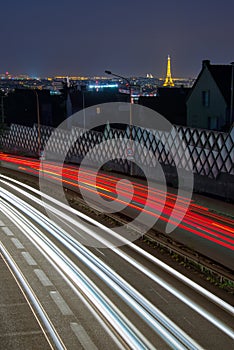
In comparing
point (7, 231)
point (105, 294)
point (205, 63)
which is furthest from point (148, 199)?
point (205, 63)

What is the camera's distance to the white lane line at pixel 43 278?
54.3ft

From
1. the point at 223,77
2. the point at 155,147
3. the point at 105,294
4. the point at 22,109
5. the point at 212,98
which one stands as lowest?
the point at 105,294

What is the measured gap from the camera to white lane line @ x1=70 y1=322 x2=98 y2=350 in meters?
12.0

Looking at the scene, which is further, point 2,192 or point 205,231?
point 2,192

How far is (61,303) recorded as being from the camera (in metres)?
14.9

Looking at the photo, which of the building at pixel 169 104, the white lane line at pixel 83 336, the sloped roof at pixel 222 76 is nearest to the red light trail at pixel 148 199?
the white lane line at pixel 83 336

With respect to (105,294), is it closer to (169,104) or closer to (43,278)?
(43,278)

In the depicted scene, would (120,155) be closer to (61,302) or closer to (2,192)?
(2,192)

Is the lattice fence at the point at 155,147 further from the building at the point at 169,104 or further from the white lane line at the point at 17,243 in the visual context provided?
the white lane line at the point at 17,243

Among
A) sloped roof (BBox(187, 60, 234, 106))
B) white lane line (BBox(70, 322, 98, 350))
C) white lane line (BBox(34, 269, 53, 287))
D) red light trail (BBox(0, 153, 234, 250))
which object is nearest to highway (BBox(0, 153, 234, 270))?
red light trail (BBox(0, 153, 234, 250))

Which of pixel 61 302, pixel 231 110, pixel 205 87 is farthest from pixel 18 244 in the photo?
pixel 205 87

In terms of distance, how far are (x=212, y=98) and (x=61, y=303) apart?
37738mm

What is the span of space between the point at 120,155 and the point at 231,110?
474 inches

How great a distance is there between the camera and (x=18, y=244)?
70.4 feet
